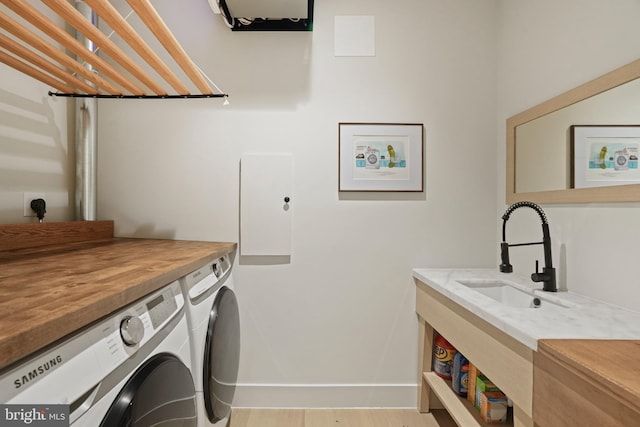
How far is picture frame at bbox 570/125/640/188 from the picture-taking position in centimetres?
122

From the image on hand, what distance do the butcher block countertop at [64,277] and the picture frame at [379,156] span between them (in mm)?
843

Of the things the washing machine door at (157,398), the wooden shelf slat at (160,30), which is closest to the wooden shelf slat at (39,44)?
the wooden shelf slat at (160,30)

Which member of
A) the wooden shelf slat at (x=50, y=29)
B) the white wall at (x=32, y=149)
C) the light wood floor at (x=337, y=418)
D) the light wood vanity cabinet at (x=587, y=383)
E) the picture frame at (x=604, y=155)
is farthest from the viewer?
the light wood floor at (x=337, y=418)

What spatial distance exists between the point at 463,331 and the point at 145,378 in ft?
3.86

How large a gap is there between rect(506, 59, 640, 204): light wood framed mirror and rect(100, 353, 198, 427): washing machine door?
1.59 m

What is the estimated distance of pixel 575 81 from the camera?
1496 millimetres

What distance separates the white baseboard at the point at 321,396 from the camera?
80.0 inches

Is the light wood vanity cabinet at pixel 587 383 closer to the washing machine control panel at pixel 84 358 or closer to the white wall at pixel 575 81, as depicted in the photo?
the white wall at pixel 575 81

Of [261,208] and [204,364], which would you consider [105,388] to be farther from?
[261,208]

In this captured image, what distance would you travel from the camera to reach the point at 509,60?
1.98 meters

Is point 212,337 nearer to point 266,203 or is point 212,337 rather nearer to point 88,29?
point 266,203

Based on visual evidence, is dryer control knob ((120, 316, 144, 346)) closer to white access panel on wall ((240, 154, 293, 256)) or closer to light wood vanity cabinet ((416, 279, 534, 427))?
light wood vanity cabinet ((416, 279, 534, 427))

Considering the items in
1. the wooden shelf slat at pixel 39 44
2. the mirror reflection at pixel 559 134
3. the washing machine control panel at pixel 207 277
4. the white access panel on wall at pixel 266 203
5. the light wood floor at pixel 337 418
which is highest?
the wooden shelf slat at pixel 39 44

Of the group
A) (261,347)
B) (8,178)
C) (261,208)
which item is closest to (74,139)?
(8,178)
